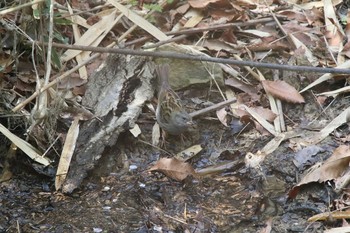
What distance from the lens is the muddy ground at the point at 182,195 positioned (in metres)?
4.63

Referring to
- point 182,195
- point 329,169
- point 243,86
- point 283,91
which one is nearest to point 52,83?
point 182,195

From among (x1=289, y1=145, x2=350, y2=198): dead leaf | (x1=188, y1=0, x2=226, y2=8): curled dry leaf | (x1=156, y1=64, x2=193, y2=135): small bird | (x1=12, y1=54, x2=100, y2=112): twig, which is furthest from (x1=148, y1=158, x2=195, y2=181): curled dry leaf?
(x1=188, y1=0, x2=226, y2=8): curled dry leaf

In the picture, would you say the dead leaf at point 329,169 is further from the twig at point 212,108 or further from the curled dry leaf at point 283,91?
the twig at point 212,108

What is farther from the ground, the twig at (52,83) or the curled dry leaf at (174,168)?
the twig at (52,83)

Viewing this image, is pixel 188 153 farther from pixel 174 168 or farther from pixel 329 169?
pixel 329 169

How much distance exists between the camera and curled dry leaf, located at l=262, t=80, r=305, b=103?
5.68 m

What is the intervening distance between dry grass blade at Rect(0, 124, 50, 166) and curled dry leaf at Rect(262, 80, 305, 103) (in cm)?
205

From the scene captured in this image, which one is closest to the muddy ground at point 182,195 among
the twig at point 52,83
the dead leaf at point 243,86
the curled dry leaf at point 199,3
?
the dead leaf at point 243,86

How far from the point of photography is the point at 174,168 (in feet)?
16.8

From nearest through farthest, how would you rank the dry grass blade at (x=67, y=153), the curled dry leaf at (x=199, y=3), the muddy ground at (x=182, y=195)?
the muddy ground at (x=182, y=195) → the dry grass blade at (x=67, y=153) → the curled dry leaf at (x=199, y=3)


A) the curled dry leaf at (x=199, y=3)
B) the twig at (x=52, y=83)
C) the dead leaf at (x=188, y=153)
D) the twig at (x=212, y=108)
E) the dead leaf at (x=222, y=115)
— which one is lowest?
the dead leaf at (x=188, y=153)

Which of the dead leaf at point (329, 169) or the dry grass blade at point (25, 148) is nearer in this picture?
the dead leaf at point (329, 169)

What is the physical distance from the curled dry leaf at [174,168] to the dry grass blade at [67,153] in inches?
28.2

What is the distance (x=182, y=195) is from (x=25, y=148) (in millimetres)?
1363
